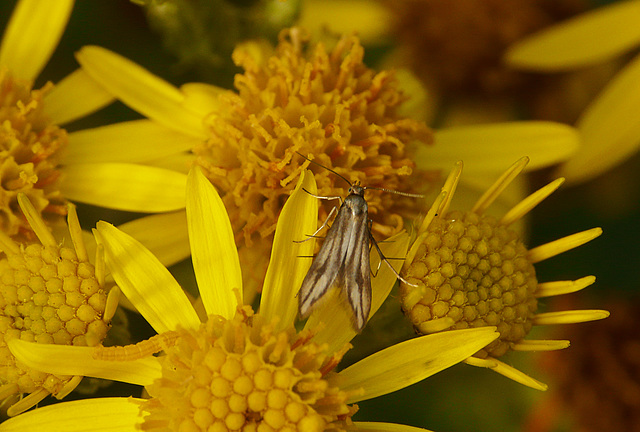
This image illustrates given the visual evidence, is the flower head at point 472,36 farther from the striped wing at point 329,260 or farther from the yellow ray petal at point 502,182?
the striped wing at point 329,260

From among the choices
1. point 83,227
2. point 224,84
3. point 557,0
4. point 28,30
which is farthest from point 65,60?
point 557,0

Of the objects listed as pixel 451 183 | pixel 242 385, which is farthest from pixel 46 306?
pixel 451 183

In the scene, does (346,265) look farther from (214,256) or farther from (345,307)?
(214,256)

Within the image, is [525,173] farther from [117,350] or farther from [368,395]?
[117,350]


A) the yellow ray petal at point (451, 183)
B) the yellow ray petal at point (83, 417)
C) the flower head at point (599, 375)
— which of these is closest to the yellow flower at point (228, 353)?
the yellow ray petal at point (83, 417)

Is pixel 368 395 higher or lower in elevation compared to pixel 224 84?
lower
